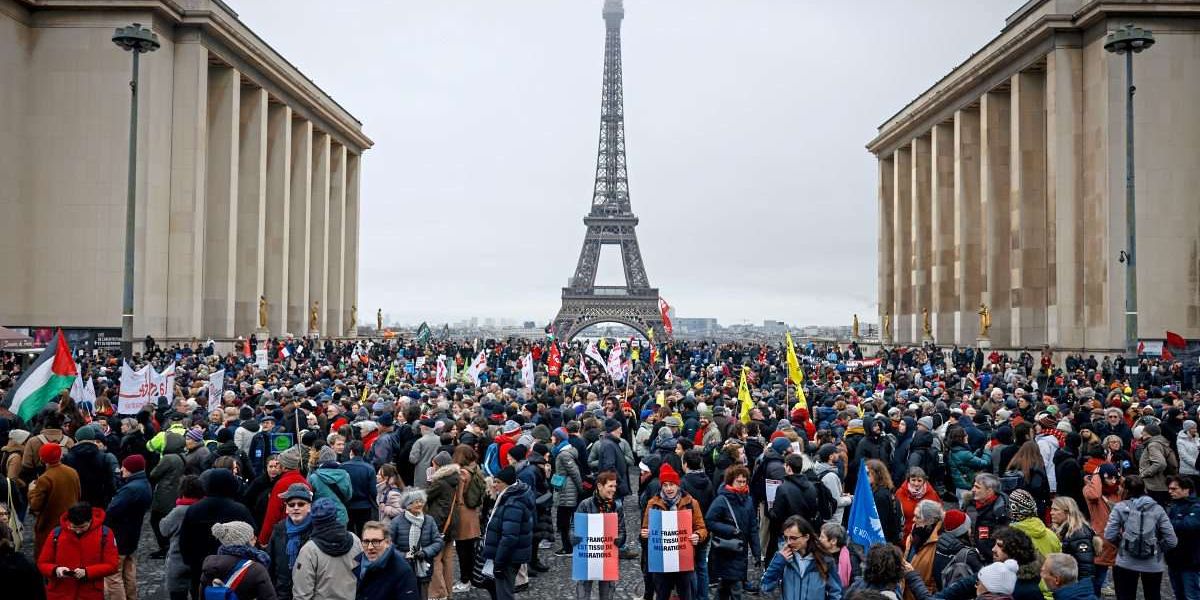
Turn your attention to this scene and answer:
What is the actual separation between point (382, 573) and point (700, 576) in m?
3.17

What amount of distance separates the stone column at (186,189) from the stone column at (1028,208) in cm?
3274

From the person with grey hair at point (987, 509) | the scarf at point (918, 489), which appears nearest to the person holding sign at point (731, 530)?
the scarf at point (918, 489)

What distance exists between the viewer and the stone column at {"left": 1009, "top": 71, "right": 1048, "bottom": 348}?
3994 cm

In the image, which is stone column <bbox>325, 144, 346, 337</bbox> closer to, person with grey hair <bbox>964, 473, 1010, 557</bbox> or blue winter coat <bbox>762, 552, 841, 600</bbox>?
person with grey hair <bbox>964, 473, 1010, 557</bbox>

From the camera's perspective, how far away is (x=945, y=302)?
50188 millimetres

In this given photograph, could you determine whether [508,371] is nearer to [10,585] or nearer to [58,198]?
[58,198]

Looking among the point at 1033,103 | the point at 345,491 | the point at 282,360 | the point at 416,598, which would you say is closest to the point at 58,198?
the point at 282,360

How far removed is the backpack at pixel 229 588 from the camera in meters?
5.91

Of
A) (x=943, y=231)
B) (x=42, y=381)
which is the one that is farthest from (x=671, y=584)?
(x=943, y=231)

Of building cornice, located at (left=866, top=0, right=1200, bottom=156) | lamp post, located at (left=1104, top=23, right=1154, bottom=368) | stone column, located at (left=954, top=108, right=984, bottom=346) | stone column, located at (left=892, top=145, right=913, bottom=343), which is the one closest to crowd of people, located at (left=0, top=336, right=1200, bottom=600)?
lamp post, located at (left=1104, top=23, right=1154, bottom=368)

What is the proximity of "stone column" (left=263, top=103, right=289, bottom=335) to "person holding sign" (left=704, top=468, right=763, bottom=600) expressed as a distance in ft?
140

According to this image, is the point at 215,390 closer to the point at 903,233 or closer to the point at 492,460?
the point at 492,460

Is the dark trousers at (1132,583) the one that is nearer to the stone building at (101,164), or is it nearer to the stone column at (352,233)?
the stone building at (101,164)

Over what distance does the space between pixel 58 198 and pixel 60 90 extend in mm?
4057
